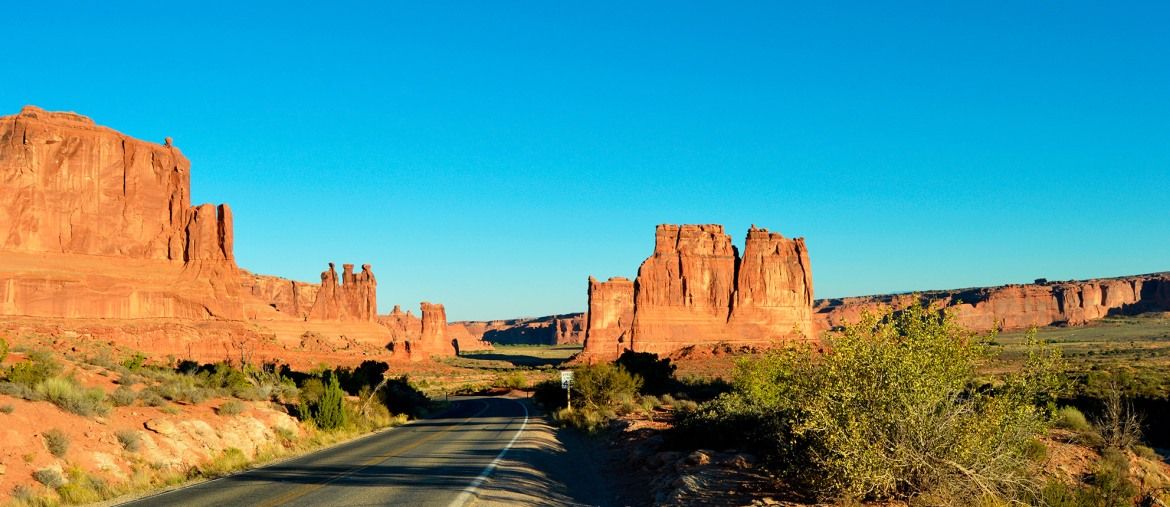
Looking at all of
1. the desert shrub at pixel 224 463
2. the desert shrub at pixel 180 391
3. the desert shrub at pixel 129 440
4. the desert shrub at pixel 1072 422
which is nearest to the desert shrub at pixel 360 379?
A: the desert shrub at pixel 180 391

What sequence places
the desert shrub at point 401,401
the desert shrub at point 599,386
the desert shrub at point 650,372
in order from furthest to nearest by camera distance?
the desert shrub at point 650,372 → the desert shrub at point 401,401 → the desert shrub at point 599,386

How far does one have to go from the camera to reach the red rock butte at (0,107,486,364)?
68.7 meters

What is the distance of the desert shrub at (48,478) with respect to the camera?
13.5 meters

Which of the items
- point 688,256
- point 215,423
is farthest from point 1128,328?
point 215,423

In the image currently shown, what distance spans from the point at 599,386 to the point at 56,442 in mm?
23992

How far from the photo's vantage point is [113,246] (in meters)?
76.6

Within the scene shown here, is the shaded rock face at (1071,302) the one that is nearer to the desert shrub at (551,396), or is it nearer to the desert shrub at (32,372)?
the desert shrub at (551,396)

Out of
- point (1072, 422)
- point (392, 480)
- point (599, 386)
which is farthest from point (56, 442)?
point (1072, 422)

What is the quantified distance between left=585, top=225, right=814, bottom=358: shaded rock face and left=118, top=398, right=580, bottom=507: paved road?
93.5 meters

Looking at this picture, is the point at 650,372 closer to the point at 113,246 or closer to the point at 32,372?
the point at 32,372

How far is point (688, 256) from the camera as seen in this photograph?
12212cm

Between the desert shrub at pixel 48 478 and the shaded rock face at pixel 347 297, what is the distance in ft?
410

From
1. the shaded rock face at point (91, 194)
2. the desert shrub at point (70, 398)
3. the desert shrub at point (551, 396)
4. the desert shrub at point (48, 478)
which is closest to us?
the desert shrub at point (48, 478)

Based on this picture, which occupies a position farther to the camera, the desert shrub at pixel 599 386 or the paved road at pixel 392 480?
the desert shrub at pixel 599 386
